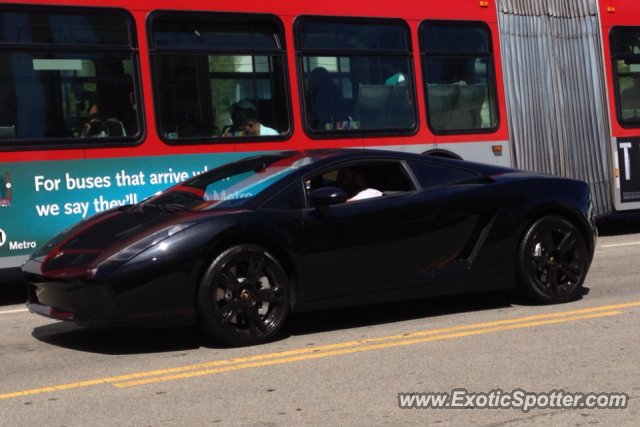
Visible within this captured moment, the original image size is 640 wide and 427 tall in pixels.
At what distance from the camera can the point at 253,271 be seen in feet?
21.1

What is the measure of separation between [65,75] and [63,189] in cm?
115

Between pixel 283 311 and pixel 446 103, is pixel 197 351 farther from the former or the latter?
pixel 446 103

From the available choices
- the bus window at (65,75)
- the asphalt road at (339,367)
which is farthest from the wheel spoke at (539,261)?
the bus window at (65,75)

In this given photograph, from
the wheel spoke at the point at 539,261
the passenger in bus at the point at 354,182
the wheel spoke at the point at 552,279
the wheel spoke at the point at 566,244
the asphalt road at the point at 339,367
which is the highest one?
the passenger in bus at the point at 354,182

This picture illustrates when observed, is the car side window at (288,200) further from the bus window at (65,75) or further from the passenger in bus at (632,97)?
the passenger in bus at (632,97)

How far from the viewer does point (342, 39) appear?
11461 millimetres

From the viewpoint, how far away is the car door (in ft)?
22.0

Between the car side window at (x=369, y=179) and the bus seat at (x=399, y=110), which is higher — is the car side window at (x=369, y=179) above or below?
below

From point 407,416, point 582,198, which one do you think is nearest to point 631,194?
point 582,198

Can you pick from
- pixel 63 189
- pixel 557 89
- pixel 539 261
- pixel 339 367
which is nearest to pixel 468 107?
pixel 557 89

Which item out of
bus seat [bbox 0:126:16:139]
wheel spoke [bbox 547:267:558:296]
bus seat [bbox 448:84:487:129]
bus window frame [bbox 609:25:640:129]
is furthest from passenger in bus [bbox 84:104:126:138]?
bus window frame [bbox 609:25:640:129]

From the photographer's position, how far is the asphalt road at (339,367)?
15.8ft

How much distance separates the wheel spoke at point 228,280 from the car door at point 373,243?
0.51m

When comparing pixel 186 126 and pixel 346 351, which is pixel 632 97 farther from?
pixel 346 351
